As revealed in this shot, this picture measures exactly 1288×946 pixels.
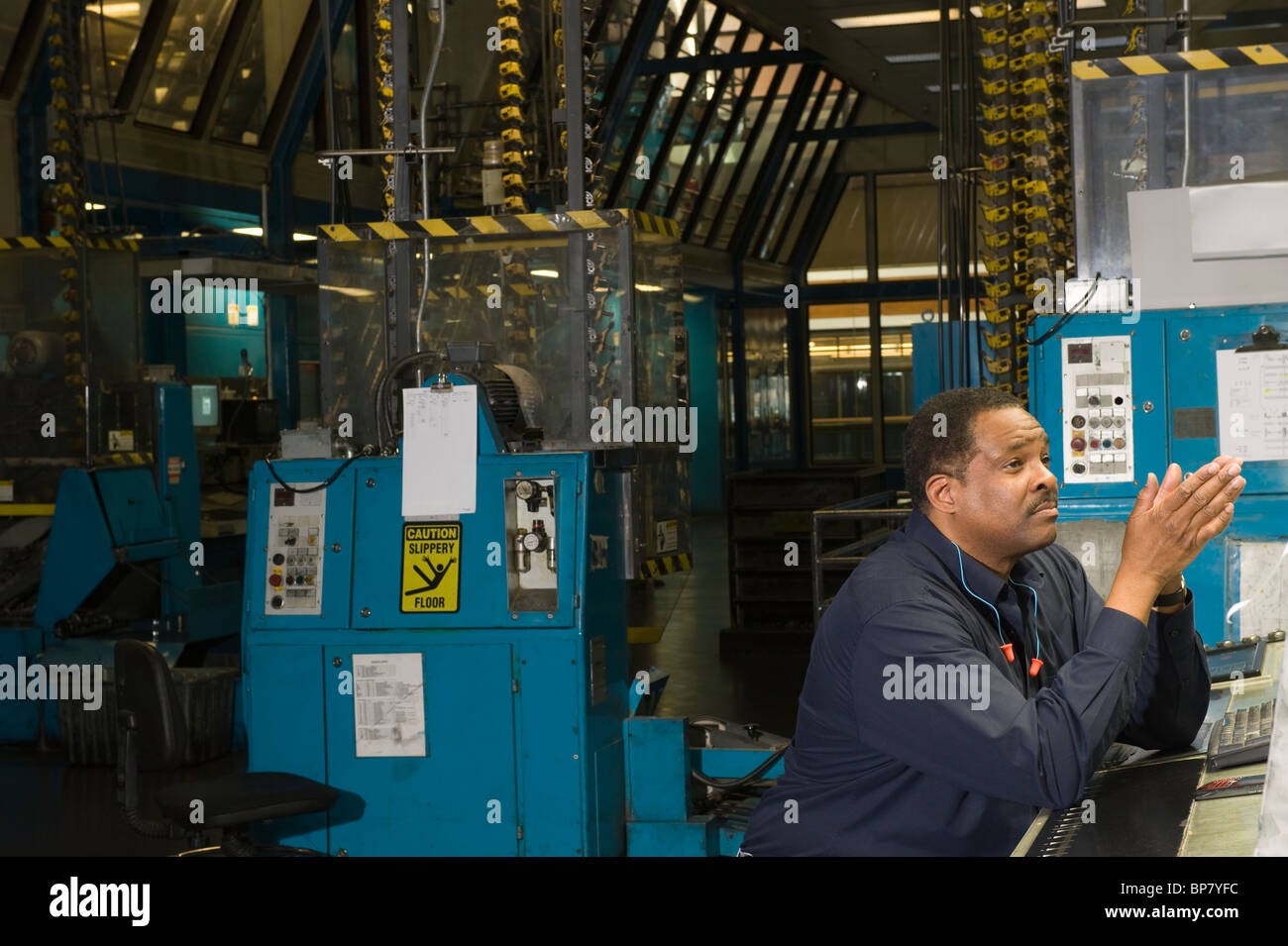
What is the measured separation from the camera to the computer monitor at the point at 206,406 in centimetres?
1173

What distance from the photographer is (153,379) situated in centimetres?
877

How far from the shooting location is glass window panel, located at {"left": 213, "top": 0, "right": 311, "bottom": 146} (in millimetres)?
13531

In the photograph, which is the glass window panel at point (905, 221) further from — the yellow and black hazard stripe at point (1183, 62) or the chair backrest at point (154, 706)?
the chair backrest at point (154, 706)

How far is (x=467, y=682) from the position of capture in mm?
4562

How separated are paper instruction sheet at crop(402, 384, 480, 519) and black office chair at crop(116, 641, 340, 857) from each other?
0.96m

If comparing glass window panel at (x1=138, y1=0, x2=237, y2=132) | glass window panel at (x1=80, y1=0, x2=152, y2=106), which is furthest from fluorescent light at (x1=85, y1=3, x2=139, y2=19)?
glass window panel at (x1=138, y1=0, x2=237, y2=132)

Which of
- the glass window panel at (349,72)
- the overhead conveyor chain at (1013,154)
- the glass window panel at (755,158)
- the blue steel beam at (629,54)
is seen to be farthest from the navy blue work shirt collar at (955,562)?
the glass window panel at (755,158)

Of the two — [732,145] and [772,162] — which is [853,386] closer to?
[772,162]

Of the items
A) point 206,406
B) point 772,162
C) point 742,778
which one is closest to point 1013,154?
point 742,778

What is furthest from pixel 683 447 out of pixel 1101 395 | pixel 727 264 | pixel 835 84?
pixel 835 84

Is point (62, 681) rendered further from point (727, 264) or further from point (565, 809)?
point (727, 264)

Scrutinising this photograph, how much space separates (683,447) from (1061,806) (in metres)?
4.19

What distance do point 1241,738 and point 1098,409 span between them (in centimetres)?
251

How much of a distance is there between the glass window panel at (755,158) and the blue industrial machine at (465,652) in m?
17.6
